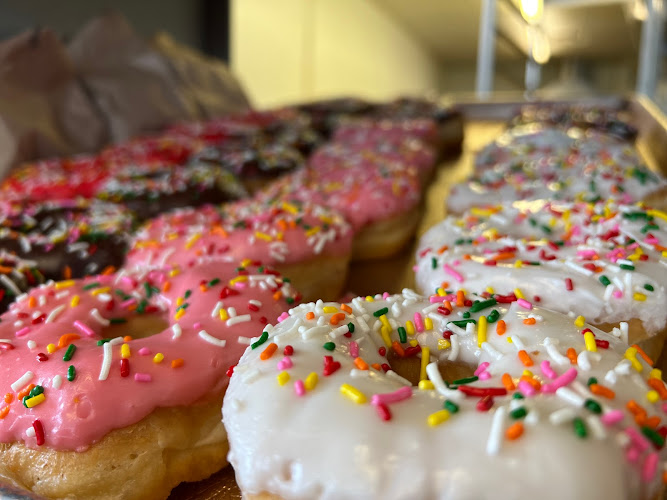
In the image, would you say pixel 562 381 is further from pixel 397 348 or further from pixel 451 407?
pixel 397 348

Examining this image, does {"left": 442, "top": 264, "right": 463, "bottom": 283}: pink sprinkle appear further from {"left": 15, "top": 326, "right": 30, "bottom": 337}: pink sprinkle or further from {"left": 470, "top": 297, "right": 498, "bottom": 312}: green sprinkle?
{"left": 15, "top": 326, "right": 30, "bottom": 337}: pink sprinkle

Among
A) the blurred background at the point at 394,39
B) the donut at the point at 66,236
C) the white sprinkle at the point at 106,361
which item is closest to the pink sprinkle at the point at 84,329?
the white sprinkle at the point at 106,361

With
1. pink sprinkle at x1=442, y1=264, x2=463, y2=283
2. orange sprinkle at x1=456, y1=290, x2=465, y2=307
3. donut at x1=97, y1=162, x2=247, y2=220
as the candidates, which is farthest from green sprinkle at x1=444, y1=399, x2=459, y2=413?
donut at x1=97, y1=162, x2=247, y2=220

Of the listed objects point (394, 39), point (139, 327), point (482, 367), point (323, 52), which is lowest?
point (139, 327)

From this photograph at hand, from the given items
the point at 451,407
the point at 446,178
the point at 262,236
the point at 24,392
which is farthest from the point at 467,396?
the point at 446,178

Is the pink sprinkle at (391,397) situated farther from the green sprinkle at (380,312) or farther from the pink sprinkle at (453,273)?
the pink sprinkle at (453,273)

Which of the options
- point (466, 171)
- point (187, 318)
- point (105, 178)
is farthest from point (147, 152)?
point (187, 318)

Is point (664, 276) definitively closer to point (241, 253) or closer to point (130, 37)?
→ point (241, 253)
